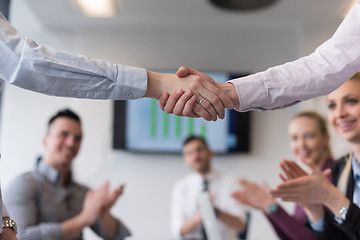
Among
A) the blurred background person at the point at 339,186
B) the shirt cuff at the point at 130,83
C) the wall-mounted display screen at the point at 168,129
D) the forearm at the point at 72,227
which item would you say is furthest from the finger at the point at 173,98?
the wall-mounted display screen at the point at 168,129

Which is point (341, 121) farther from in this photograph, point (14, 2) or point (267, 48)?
point (14, 2)

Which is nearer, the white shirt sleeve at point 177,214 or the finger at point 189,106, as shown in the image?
the finger at point 189,106

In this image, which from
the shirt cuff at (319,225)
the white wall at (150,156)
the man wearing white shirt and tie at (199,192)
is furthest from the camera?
the white wall at (150,156)

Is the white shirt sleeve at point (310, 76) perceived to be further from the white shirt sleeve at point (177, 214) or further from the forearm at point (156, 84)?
the white shirt sleeve at point (177, 214)

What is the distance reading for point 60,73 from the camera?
917 millimetres

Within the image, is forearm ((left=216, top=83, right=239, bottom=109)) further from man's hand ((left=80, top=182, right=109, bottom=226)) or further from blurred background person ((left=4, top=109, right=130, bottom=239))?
man's hand ((left=80, top=182, right=109, bottom=226))

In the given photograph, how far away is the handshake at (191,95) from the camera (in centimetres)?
113

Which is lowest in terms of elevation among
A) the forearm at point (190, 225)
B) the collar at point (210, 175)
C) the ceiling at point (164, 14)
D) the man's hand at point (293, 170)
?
the forearm at point (190, 225)

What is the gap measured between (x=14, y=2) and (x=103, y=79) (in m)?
2.58

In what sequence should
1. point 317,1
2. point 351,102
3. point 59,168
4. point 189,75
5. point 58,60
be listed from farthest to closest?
point 317,1
point 59,168
point 351,102
point 189,75
point 58,60

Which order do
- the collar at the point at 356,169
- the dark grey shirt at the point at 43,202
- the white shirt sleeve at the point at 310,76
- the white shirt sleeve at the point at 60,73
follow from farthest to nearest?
the dark grey shirt at the point at 43,202
the collar at the point at 356,169
the white shirt sleeve at the point at 310,76
the white shirt sleeve at the point at 60,73

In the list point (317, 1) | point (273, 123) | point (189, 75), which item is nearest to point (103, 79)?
point (189, 75)

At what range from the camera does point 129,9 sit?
3.24 metres

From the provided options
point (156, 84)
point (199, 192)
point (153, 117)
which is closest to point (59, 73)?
point (156, 84)
